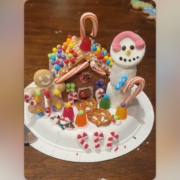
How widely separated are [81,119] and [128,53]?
0.89 ft

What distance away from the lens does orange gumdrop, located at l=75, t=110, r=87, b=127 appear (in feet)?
3.12

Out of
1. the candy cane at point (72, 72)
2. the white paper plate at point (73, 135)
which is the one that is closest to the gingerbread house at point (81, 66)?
the candy cane at point (72, 72)

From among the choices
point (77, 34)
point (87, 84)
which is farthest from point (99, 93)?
point (77, 34)

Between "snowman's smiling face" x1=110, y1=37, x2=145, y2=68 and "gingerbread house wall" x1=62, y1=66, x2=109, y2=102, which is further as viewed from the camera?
"gingerbread house wall" x1=62, y1=66, x2=109, y2=102

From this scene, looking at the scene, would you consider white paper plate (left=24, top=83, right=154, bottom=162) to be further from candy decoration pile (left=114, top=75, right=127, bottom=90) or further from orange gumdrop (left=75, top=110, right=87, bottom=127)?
candy decoration pile (left=114, top=75, right=127, bottom=90)

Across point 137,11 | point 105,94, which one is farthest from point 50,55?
point 137,11

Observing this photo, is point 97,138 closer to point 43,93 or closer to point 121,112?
point 121,112

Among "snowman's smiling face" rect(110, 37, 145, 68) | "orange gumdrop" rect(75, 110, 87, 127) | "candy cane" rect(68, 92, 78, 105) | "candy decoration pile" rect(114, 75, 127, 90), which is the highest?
"snowman's smiling face" rect(110, 37, 145, 68)

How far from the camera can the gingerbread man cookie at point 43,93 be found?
0.91 metres

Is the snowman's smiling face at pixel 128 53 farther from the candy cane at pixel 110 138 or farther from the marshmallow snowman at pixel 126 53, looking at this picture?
the candy cane at pixel 110 138

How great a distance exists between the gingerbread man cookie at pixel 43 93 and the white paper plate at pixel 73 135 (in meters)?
0.03

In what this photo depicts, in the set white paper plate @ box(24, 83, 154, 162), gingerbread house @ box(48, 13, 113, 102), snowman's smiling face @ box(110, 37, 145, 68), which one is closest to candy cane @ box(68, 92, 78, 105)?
gingerbread house @ box(48, 13, 113, 102)

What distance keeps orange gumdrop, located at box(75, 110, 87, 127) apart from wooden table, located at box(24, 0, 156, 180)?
13 cm
